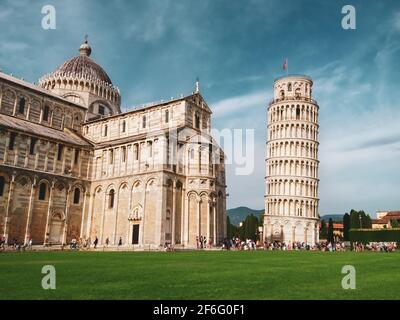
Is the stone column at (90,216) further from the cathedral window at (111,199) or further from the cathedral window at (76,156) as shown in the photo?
the cathedral window at (76,156)

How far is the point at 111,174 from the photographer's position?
46.2m

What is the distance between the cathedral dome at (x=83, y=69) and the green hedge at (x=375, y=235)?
44.6 m

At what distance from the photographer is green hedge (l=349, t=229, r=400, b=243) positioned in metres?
56.6

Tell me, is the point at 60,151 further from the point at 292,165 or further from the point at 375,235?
the point at 375,235

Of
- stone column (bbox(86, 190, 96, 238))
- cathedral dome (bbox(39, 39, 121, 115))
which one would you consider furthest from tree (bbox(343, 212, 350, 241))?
stone column (bbox(86, 190, 96, 238))

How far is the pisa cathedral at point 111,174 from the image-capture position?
40531 mm

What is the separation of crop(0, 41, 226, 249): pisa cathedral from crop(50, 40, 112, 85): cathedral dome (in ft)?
21.0

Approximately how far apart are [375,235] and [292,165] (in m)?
20.7

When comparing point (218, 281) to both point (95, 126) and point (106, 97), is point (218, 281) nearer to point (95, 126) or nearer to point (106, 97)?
point (95, 126)

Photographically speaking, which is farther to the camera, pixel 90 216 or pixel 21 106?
pixel 21 106

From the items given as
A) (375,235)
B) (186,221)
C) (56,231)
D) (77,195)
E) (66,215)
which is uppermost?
(77,195)

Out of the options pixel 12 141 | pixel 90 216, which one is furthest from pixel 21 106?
pixel 90 216

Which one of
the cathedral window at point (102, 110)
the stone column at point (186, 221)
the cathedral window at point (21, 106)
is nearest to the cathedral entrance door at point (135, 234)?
the stone column at point (186, 221)

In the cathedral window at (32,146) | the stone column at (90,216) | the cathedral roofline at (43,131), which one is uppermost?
the cathedral roofline at (43,131)
